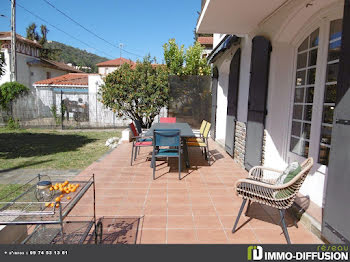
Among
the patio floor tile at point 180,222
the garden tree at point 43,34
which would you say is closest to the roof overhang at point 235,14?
the patio floor tile at point 180,222

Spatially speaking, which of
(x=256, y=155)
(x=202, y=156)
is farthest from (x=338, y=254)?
(x=202, y=156)

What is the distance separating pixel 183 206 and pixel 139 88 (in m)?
7.57

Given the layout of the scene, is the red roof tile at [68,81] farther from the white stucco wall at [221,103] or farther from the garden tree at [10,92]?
the white stucco wall at [221,103]

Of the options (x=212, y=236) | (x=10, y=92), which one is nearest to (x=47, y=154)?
(x=212, y=236)

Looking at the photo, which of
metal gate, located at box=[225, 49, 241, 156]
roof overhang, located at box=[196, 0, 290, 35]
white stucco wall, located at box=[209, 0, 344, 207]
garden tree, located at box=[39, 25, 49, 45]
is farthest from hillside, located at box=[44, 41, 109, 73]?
white stucco wall, located at box=[209, 0, 344, 207]

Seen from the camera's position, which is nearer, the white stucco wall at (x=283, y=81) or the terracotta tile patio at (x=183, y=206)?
the terracotta tile patio at (x=183, y=206)

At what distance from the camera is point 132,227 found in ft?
9.23

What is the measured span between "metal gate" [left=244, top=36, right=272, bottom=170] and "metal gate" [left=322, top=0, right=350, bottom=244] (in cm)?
211

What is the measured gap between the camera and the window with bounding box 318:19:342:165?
2.97 m

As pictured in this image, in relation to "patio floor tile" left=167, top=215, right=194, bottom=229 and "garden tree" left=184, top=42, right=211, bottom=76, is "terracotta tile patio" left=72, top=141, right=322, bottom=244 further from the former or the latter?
"garden tree" left=184, top=42, right=211, bottom=76

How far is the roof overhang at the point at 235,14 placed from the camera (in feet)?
12.0

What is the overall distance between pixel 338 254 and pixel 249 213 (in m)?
1.25

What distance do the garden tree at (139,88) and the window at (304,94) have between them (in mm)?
6822

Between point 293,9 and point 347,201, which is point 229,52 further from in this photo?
point 347,201
